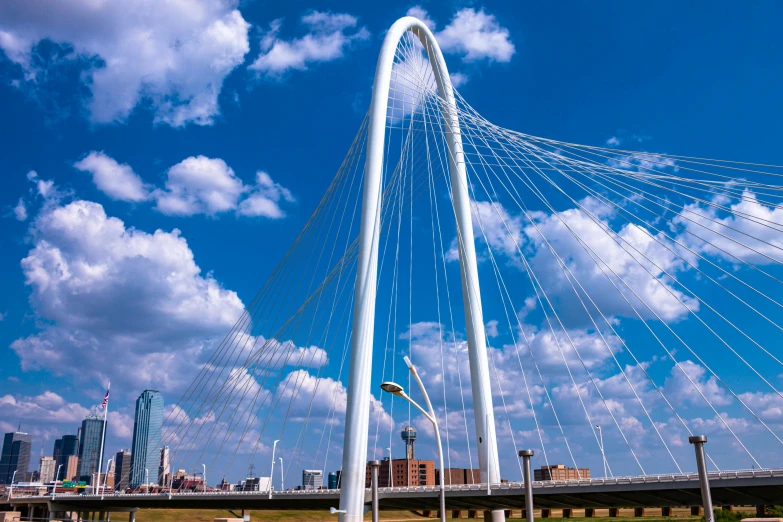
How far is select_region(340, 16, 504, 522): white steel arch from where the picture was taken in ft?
105

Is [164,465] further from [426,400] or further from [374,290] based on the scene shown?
[426,400]

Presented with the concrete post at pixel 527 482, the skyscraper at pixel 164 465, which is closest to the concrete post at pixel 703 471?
the concrete post at pixel 527 482

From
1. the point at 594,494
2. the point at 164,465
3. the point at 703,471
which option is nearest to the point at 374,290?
the point at 594,494

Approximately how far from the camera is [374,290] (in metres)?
33.4

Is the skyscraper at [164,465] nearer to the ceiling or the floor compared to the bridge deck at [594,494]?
nearer to the ceiling

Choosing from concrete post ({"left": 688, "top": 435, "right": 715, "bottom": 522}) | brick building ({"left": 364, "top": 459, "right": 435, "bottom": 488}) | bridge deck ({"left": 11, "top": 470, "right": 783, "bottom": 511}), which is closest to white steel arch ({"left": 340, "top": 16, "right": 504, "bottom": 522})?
bridge deck ({"left": 11, "top": 470, "right": 783, "bottom": 511})

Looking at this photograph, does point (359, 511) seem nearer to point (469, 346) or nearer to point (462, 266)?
point (469, 346)

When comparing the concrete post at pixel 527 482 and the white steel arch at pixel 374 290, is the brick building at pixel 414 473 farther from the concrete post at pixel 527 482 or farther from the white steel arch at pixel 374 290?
the concrete post at pixel 527 482

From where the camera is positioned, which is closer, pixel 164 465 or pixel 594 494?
pixel 594 494

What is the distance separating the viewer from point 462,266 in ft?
124

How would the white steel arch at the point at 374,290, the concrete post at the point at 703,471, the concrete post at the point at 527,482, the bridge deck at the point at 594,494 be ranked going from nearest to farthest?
the concrete post at the point at 703,471
the concrete post at the point at 527,482
the bridge deck at the point at 594,494
the white steel arch at the point at 374,290

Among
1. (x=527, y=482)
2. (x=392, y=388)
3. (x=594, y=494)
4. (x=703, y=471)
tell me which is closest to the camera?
(x=703, y=471)

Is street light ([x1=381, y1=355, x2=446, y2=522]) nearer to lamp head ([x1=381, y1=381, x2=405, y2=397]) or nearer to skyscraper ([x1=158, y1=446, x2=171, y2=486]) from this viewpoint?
lamp head ([x1=381, y1=381, x2=405, y2=397])

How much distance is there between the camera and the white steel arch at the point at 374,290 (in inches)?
1255
